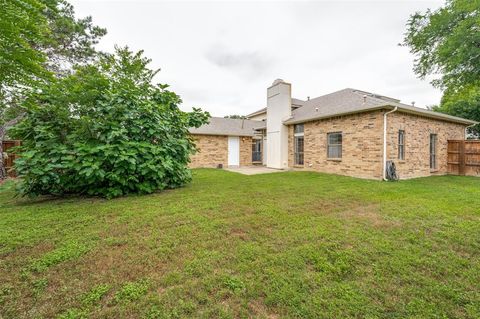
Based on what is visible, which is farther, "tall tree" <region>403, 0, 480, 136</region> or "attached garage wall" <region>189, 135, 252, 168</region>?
"attached garage wall" <region>189, 135, 252, 168</region>

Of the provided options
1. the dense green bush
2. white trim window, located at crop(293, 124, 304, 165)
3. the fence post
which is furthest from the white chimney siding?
the fence post

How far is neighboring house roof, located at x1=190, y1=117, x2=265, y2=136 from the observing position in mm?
15750

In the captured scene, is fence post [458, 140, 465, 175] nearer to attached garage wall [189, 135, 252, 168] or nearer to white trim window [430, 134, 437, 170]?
white trim window [430, 134, 437, 170]

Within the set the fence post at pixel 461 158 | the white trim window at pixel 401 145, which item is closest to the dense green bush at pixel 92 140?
the white trim window at pixel 401 145

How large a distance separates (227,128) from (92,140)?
1225 centimetres

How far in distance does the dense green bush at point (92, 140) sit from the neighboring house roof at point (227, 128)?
364 inches

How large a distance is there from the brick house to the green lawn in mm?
4703

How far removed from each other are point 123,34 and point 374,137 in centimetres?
1316

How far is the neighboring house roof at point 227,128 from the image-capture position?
15.8m

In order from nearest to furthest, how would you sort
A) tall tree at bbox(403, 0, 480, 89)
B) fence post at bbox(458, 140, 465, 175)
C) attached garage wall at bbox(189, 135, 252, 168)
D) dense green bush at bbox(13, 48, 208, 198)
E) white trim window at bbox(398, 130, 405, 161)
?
dense green bush at bbox(13, 48, 208, 198) < white trim window at bbox(398, 130, 405, 161) < tall tree at bbox(403, 0, 480, 89) < fence post at bbox(458, 140, 465, 175) < attached garage wall at bbox(189, 135, 252, 168)

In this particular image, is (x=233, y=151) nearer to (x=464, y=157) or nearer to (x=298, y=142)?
(x=298, y=142)

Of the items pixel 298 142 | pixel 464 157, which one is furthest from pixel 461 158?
pixel 298 142

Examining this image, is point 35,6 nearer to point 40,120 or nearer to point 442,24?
point 40,120

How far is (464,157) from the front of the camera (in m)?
10.9
